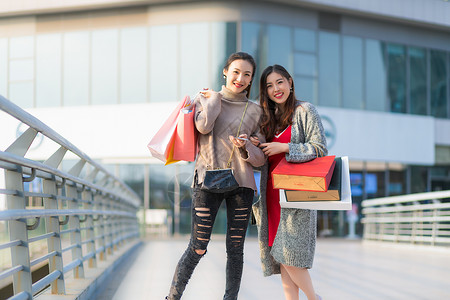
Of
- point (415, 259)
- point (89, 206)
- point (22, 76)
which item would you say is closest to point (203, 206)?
point (89, 206)

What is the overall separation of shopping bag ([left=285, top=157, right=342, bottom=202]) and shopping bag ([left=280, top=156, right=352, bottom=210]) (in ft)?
0.06

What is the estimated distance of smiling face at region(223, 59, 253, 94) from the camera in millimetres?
3180

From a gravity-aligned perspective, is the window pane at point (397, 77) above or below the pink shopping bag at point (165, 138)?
above

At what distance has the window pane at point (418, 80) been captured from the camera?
68.0ft

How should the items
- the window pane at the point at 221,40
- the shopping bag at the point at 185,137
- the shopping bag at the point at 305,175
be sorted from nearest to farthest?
1. the shopping bag at the point at 305,175
2. the shopping bag at the point at 185,137
3. the window pane at the point at 221,40

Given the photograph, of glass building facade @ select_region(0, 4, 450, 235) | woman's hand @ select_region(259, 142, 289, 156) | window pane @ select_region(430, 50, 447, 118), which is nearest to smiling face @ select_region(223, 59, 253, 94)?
woman's hand @ select_region(259, 142, 289, 156)

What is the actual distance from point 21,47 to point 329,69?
11506 mm

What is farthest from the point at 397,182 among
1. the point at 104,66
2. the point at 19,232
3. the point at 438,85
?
the point at 19,232

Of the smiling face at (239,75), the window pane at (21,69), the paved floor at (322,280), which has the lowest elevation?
the paved floor at (322,280)

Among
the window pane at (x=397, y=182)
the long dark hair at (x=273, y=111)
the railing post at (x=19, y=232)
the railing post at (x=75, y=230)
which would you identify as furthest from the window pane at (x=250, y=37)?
the railing post at (x=19, y=232)

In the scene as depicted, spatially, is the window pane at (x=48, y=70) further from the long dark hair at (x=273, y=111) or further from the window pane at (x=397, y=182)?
the long dark hair at (x=273, y=111)

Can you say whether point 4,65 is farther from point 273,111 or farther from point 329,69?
point 273,111

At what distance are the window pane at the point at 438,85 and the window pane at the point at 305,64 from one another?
18.5 ft

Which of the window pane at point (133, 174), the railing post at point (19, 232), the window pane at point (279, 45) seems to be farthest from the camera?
the window pane at point (133, 174)
